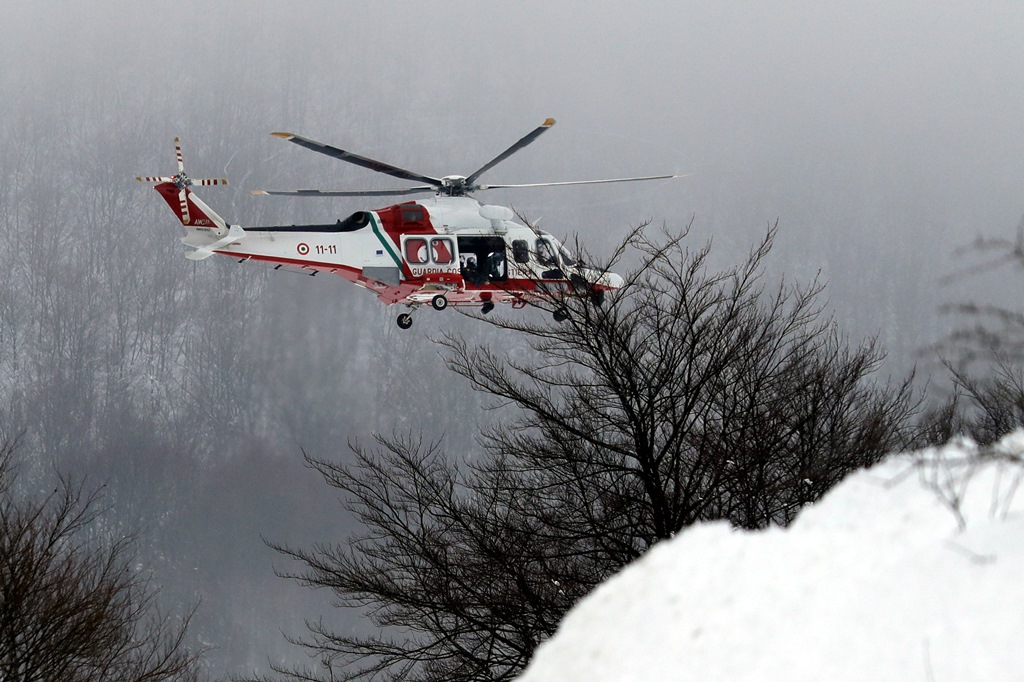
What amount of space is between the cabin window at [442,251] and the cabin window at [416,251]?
0.20m

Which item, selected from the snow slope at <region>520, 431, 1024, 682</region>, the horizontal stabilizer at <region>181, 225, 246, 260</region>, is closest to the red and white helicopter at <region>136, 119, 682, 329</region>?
the horizontal stabilizer at <region>181, 225, 246, 260</region>

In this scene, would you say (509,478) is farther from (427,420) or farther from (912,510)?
(427,420)

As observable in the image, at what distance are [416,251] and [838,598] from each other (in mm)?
19541

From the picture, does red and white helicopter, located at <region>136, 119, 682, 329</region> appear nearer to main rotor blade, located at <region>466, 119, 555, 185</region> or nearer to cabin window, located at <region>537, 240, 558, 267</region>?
main rotor blade, located at <region>466, 119, 555, 185</region>

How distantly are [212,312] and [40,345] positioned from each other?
21.7 m

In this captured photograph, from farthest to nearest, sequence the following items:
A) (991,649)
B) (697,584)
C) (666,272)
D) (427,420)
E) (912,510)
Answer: (427,420) → (666,272) → (912,510) → (697,584) → (991,649)

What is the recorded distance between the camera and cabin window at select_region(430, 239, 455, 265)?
22859 mm

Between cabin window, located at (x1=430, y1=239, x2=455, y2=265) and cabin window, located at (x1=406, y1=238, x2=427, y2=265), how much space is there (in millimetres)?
196

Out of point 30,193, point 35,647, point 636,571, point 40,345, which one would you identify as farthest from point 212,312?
point 636,571

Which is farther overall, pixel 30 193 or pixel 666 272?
pixel 30 193

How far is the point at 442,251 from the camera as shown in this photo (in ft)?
75.2

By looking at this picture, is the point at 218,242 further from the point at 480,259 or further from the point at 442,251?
the point at 480,259

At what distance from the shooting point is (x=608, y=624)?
12.9ft

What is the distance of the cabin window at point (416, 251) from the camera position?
22.6 meters
